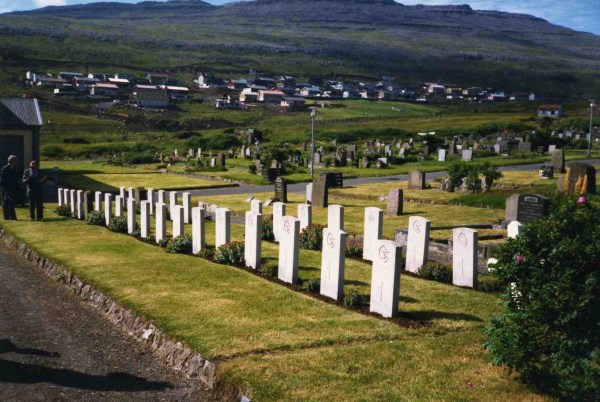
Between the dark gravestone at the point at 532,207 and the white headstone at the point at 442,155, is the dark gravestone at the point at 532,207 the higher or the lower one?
the higher one

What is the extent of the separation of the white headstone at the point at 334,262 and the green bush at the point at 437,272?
3009 mm

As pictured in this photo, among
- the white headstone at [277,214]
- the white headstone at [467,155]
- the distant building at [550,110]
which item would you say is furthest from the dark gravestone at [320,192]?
the distant building at [550,110]

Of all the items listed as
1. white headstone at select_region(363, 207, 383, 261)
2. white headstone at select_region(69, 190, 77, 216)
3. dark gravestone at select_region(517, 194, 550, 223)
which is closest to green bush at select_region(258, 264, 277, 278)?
white headstone at select_region(363, 207, 383, 261)

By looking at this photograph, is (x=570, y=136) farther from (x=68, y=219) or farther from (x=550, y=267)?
(x=550, y=267)

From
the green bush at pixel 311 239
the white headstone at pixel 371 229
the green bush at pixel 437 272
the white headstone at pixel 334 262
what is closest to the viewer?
the white headstone at pixel 334 262

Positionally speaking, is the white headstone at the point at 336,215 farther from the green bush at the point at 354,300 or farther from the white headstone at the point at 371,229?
the green bush at the point at 354,300

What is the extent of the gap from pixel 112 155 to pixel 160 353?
2252 inches

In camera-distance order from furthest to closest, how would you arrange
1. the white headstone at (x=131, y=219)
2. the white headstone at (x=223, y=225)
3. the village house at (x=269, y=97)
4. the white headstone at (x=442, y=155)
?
the village house at (x=269, y=97), the white headstone at (x=442, y=155), the white headstone at (x=131, y=219), the white headstone at (x=223, y=225)

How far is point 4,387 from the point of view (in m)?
9.14

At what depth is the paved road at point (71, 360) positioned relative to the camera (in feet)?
29.7

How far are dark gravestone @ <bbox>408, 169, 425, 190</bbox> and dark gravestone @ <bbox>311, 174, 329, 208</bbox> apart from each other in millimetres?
8127

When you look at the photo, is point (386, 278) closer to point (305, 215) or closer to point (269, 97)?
point (305, 215)

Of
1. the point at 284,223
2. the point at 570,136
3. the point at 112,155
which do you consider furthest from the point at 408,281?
the point at 570,136

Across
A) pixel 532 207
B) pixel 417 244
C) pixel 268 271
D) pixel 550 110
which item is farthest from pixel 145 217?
pixel 550 110
